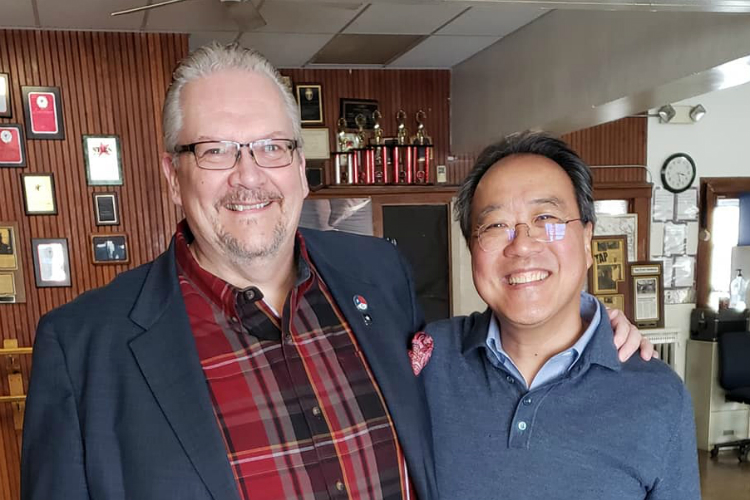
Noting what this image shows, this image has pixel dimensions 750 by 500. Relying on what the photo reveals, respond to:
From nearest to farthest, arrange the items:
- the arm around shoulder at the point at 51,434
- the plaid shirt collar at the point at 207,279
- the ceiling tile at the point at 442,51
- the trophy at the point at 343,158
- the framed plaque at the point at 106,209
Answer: the arm around shoulder at the point at 51,434, the plaid shirt collar at the point at 207,279, the framed plaque at the point at 106,209, the ceiling tile at the point at 442,51, the trophy at the point at 343,158

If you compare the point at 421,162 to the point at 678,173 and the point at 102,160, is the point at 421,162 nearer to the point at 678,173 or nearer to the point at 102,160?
the point at 102,160

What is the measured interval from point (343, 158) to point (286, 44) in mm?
1111

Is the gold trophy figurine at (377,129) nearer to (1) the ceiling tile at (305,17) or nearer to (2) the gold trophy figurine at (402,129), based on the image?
(2) the gold trophy figurine at (402,129)

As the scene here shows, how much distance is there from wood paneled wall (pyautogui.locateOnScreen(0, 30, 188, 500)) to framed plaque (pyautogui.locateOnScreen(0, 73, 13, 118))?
27 millimetres

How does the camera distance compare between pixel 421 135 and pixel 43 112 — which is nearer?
pixel 43 112

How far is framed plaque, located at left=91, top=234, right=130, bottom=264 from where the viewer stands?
375cm

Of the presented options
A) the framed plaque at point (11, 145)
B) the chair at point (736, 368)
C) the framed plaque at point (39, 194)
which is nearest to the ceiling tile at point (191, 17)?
the framed plaque at point (11, 145)

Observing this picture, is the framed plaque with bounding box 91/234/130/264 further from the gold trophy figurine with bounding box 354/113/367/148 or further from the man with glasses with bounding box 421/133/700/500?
the man with glasses with bounding box 421/133/700/500

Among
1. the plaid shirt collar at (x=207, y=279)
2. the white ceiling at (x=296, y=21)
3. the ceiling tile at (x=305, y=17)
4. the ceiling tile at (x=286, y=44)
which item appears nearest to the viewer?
the plaid shirt collar at (x=207, y=279)

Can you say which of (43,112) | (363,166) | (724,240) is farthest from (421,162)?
(724,240)

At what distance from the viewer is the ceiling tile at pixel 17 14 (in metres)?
3.20

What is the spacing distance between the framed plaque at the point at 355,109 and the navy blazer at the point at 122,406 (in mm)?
4196

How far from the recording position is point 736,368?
5.37 metres

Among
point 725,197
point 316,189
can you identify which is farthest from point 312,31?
point 725,197
